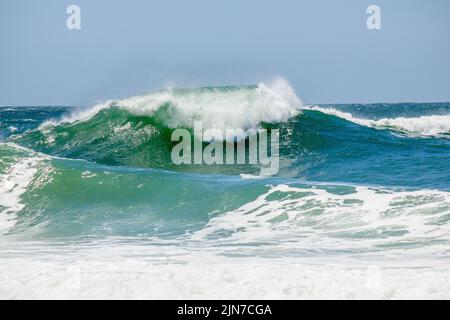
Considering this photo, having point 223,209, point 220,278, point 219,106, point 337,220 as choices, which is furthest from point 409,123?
point 220,278

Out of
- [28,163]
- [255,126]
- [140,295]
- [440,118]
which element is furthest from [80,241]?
[440,118]

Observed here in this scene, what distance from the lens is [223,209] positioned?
10492 mm

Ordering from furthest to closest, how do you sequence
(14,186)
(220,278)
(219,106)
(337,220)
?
(219,106) < (14,186) < (337,220) < (220,278)

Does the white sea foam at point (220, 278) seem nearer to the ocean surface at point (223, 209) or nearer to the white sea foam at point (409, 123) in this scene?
the ocean surface at point (223, 209)

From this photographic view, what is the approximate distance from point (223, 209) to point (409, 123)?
43.5ft

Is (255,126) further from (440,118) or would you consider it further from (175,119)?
(440,118)

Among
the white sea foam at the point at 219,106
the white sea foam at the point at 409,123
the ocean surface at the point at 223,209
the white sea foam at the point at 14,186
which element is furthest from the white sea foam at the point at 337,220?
the white sea foam at the point at 409,123

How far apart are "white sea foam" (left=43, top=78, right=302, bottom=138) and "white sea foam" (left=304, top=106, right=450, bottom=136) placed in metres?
1.26

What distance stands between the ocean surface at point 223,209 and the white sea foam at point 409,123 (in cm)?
54

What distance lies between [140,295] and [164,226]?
4143 mm

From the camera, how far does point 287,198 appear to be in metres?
10.6

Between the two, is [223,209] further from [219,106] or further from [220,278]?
[219,106]

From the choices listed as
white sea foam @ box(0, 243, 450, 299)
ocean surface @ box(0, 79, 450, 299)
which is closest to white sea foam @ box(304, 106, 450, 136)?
ocean surface @ box(0, 79, 450, 299)

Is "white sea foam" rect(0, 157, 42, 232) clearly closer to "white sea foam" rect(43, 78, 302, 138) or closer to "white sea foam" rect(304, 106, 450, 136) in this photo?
"white sea foam" rect(43, 78, 302, 138)
